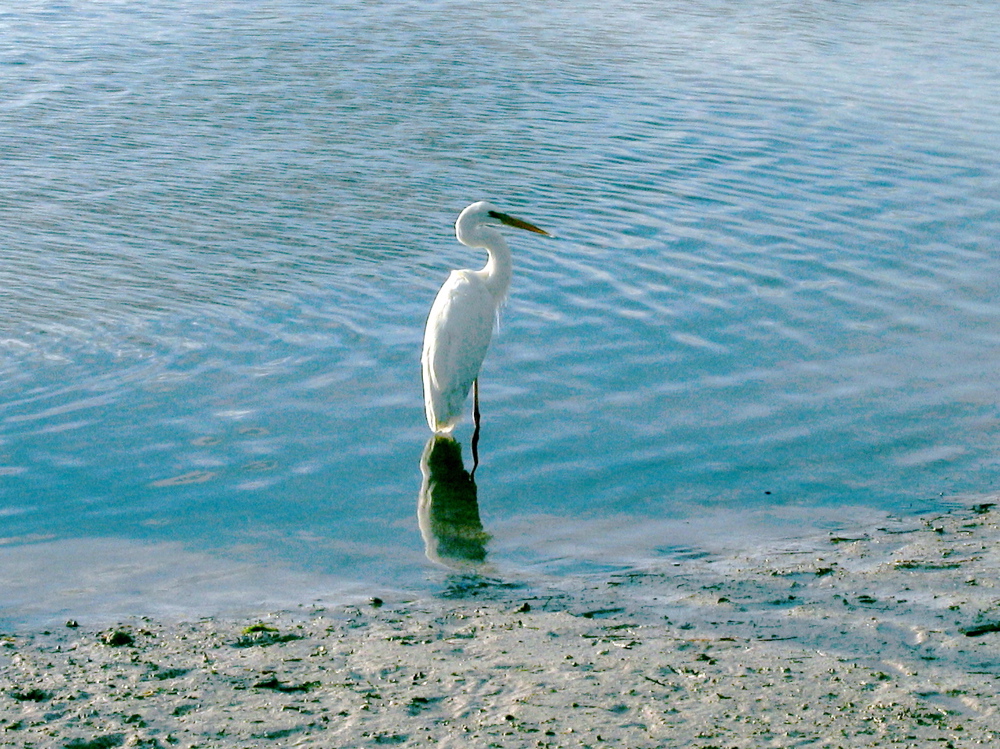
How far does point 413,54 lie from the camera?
16.5 metres

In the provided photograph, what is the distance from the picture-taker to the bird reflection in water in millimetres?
6090

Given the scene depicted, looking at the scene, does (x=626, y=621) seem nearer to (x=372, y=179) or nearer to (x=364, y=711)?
(x=364, y=711)

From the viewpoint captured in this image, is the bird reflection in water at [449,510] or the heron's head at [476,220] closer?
the bird reflection in water at [449,510]

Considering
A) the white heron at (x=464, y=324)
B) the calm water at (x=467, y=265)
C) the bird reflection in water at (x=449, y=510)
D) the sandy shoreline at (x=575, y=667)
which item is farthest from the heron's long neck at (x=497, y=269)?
the sandy shoreline at (x=575, y=667)

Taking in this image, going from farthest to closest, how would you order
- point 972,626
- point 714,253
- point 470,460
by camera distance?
point 714,253 → point 470,460 → point 972,626

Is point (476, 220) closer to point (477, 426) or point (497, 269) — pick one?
point (497, 269)

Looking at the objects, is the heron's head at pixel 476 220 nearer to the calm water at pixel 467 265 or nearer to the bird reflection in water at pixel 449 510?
the calm water at pixel 467 265

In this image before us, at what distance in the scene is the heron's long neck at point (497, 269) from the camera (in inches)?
320

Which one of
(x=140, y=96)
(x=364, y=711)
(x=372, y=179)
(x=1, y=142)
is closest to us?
(x=364, y=711)

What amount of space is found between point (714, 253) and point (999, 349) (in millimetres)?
2515

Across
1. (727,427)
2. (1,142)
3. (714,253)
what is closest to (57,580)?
(727,427)

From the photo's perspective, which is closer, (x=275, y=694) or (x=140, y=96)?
(x=275, y=694)

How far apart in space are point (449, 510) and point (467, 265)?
3.83 meters

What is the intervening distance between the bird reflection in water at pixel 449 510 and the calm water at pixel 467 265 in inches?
2.0
